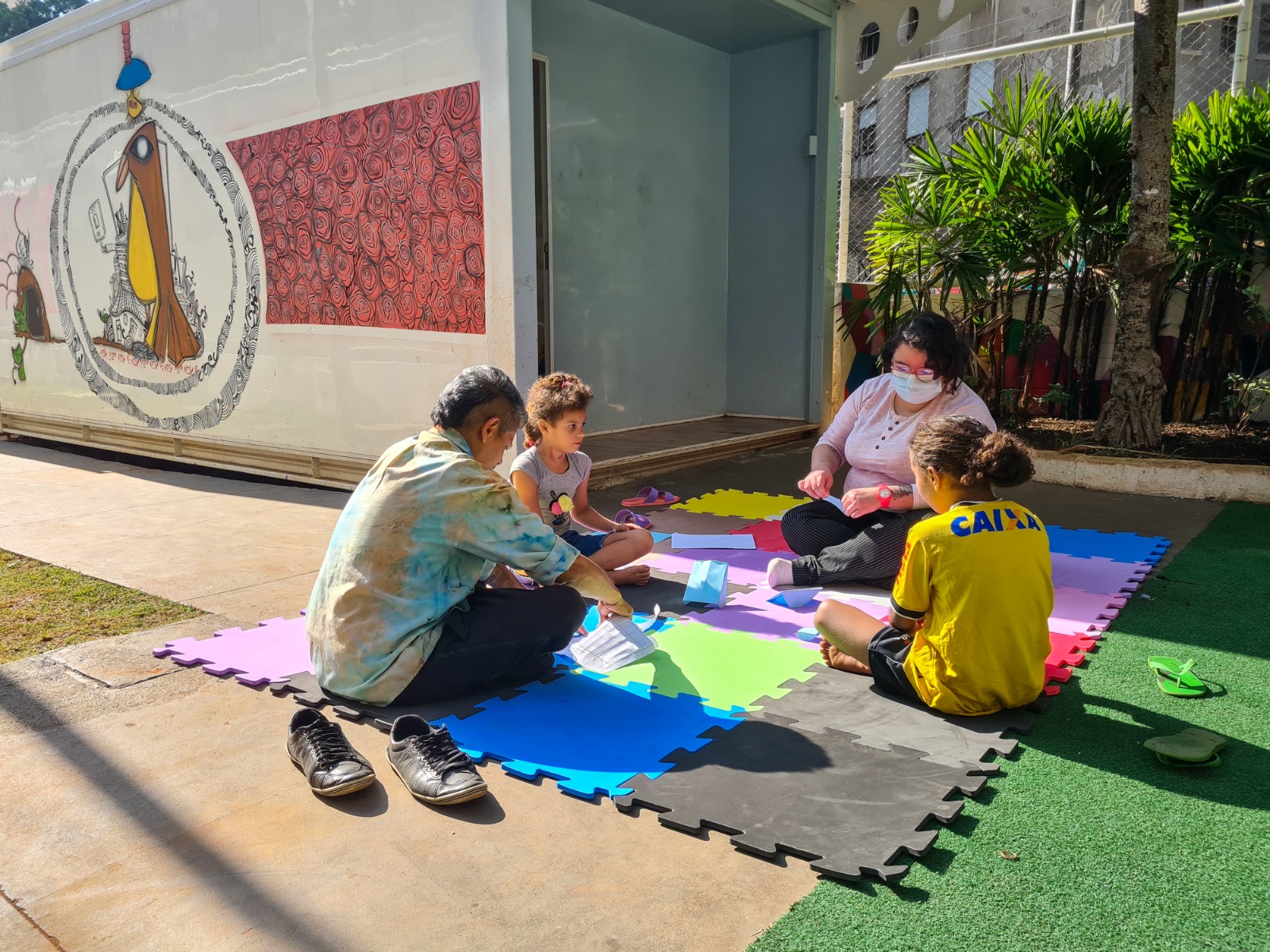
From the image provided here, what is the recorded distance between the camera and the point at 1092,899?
1.90 metres

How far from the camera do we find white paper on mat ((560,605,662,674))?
128 inches

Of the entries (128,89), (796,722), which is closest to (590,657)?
(796,722)

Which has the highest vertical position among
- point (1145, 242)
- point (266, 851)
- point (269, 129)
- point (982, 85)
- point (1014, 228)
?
point (982, 85)

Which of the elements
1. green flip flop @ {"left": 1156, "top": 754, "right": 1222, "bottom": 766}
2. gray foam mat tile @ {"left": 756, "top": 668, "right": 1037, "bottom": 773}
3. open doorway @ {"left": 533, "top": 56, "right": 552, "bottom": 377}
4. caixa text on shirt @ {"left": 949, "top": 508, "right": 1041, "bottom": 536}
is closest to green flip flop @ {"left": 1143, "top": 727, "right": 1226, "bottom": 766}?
green flip flop @ {"left": 1156, "top": 754, "right": 1222, "bottom": 766}

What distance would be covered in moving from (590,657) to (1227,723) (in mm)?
1912

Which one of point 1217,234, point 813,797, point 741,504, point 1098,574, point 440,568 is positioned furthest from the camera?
point 1217,234

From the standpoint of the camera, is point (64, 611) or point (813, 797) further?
point (64, 611)

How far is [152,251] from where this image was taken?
25.5ft

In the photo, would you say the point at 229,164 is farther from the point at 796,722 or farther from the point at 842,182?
the point at 796,722

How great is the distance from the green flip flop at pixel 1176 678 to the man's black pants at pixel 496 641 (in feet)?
6.05

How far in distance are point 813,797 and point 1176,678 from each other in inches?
57.4

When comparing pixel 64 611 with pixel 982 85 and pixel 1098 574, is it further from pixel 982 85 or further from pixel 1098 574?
pixel 982 85

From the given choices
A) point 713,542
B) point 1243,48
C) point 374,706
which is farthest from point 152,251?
point 1243,48

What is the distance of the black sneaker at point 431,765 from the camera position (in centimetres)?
230
